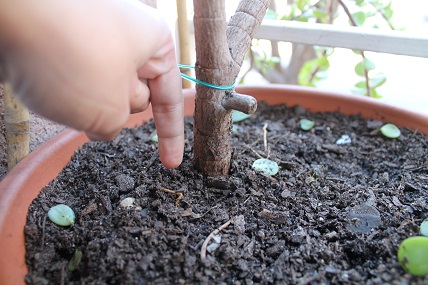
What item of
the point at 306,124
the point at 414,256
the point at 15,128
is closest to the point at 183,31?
the point at 306,124

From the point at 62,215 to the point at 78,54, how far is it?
15.2 inches

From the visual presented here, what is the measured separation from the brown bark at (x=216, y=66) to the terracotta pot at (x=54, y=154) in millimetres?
317

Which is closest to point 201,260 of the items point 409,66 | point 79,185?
point 79,185

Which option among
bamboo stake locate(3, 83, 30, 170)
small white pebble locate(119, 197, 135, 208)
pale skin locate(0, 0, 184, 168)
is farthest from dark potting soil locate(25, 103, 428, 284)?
pale skin locate(0, 0, 184, 168)

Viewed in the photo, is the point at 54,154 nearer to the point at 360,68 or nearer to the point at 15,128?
the point at 15,128

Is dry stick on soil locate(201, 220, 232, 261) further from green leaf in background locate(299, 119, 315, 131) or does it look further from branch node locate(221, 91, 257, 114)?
green leaf in background locate(299, 119, 315, 131)

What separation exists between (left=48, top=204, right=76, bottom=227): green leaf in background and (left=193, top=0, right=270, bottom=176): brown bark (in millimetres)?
274

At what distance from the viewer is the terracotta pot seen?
0.68 meters

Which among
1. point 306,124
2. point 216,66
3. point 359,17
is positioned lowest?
point 306,124

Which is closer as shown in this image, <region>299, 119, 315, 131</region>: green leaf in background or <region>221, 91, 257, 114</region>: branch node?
<region>221, 91, 257, 114</region>: branch node

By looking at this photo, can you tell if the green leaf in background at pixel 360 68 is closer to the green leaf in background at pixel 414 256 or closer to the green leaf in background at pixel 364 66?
the green leaf in background at pixel 364 66

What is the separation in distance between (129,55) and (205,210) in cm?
36

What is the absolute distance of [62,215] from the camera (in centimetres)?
77

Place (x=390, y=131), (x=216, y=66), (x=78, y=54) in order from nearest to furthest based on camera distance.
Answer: (x=78, y=54) < (x=216, y=66) < (x=390, y=131)
